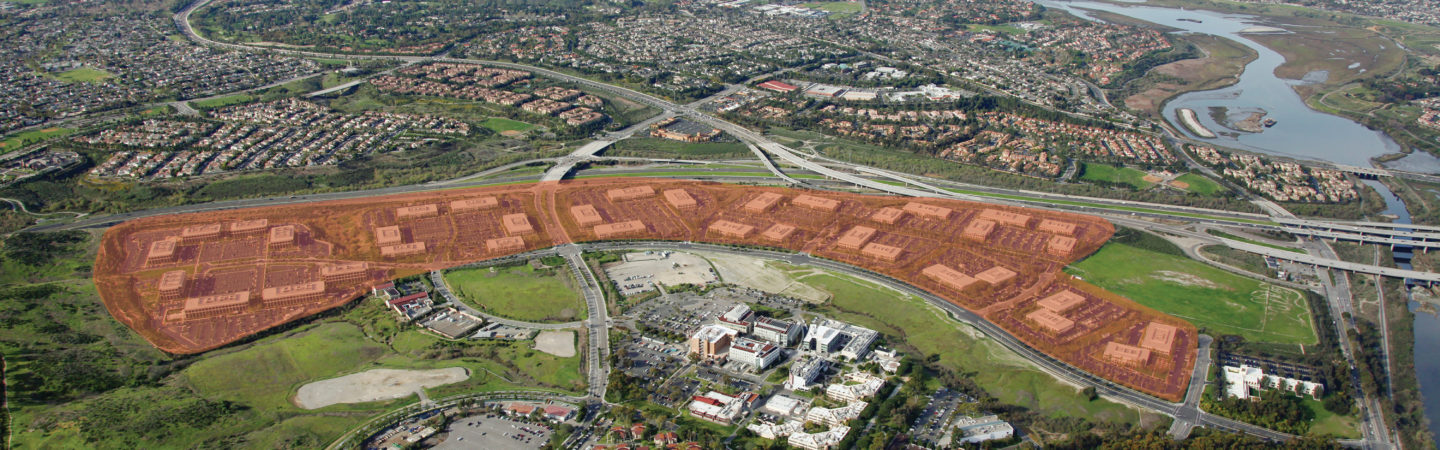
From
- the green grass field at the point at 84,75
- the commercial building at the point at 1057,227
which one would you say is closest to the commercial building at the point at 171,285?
the commercial building at the point at 1057,227

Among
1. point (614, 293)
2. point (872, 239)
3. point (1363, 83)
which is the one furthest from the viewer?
point (1363, 83)

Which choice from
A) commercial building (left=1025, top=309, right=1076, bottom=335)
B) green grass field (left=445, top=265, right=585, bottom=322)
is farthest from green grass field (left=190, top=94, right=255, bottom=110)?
commercial building (left=1025, top=309, right=1076, bottom=335)

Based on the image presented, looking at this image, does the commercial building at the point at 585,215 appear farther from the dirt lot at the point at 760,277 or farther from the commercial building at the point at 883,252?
the commercial building at the point at 883,252

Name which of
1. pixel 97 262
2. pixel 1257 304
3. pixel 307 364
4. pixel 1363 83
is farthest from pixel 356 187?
pixel 1363 83

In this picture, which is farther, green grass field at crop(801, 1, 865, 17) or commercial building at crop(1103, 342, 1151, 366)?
green grass field at crop(801, 1, 865, 17)

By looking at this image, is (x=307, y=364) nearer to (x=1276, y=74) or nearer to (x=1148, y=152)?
(x=1148, y=152)

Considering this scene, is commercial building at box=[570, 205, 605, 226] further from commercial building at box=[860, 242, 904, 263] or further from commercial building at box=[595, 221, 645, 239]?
commercial building at box=[860, 242, 904, 263]
